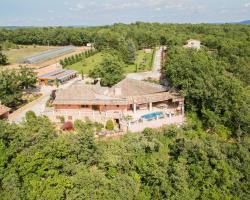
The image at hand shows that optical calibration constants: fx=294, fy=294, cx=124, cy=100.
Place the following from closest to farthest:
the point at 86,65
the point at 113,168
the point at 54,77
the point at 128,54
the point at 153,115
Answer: the point at 113,168 < the point at 153,115 < the point at 54,77 < the point at 128,54 < the point at 86,65

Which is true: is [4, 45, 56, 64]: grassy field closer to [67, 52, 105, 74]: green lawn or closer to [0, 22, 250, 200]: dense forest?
[67, 52, 105, 74]: green lawn

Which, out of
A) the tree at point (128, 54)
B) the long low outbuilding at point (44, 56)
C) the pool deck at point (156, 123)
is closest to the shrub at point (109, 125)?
the pool deck at point (156, 123)

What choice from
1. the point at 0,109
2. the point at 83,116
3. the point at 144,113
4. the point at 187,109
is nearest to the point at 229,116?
the point at 187,109

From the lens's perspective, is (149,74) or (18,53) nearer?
(149,74)

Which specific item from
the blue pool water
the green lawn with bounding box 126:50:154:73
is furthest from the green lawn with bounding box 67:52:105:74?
the blue pool water

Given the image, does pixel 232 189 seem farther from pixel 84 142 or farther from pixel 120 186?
pixel 84 142

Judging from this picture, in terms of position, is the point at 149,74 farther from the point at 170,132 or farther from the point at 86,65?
the point at 170,132

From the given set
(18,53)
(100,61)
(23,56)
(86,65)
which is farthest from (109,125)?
(18,53)

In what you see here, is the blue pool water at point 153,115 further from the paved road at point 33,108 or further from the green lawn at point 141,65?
the green lawn at point 141,65
